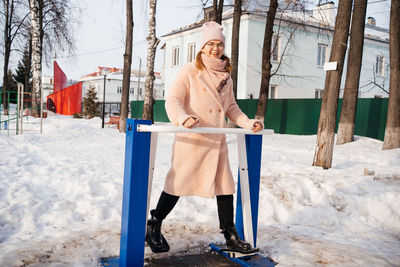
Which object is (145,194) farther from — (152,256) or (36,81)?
(36,81)

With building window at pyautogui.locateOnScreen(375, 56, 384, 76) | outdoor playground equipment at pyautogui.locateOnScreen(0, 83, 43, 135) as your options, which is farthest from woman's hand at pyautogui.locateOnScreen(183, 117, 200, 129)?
building window at pyautogui.locateOnScreen(375, 56, 384, 76)

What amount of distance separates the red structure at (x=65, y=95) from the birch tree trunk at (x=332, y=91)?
12.7m

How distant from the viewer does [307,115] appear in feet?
52.1

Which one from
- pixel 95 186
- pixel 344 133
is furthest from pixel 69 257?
pixel 344 133

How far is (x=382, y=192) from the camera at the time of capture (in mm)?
4645

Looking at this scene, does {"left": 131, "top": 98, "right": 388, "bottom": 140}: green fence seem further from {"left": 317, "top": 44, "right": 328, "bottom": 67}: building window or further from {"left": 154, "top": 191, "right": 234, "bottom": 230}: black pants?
{"left": 154, "top": 191, "right": 234, "bottom": 230}: black pants

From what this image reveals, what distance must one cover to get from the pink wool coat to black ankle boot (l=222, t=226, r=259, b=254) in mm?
309

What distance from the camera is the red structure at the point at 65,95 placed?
17.3 metres

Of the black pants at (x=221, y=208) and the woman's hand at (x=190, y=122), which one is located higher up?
the woman's hand at (x=190, y=122)

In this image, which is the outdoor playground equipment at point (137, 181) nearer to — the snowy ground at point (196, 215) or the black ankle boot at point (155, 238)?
the black ankle boot at point (155, 238)

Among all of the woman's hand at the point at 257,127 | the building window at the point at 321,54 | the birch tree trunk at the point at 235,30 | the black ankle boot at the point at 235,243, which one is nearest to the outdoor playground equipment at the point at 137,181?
the woman's hand at the point at 257,127

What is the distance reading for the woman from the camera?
2.62 metres

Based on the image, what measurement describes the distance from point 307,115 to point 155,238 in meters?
14.3

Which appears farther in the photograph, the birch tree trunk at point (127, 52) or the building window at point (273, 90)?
the building window at point (273, 90)
